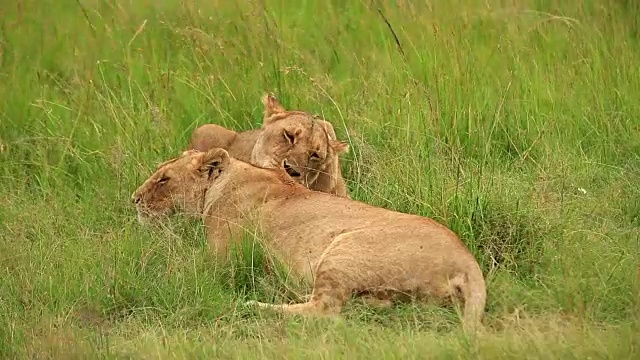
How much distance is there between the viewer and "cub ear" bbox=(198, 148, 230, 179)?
655 centimetres

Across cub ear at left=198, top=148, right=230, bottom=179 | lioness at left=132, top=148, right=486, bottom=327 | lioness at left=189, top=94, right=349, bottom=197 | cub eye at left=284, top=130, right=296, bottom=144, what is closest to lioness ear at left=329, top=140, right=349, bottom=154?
lioness at left=189, top=94, right=349, bottom=197

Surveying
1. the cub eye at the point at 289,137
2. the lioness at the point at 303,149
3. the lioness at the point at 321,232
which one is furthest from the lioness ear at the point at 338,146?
the lioness at the point at 321,232

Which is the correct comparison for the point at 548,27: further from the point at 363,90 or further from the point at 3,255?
the point at 3,255

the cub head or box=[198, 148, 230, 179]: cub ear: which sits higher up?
box=[198, 148, 230, 179]: cub ear

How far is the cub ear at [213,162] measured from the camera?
655 cm

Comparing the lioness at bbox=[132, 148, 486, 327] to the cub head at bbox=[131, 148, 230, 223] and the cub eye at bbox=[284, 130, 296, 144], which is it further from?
the cub eye at bbox=[284, 130, 296, 144]

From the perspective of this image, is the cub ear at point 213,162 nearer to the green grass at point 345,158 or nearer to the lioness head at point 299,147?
the green grass at point 345,158

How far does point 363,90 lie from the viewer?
8227 millimetres

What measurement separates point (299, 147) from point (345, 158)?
724 mm

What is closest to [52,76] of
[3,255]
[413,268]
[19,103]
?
[19,103]

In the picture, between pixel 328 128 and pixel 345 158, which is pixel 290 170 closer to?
pixel 328 128

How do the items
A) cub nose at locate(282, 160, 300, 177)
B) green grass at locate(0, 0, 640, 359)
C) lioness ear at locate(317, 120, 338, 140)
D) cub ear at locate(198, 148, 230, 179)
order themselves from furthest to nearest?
1. lioness ear at locate(317, 120, 338, 140)
2. cub nose at locate(282, 160, 300, 177)
3. cub ear at locate(198, 148, 230, 179)
4. green grass at locate(0, 0, 640, 359)

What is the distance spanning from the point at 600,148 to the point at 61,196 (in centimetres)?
309

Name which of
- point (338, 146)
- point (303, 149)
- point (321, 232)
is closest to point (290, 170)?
point (303, 149)
